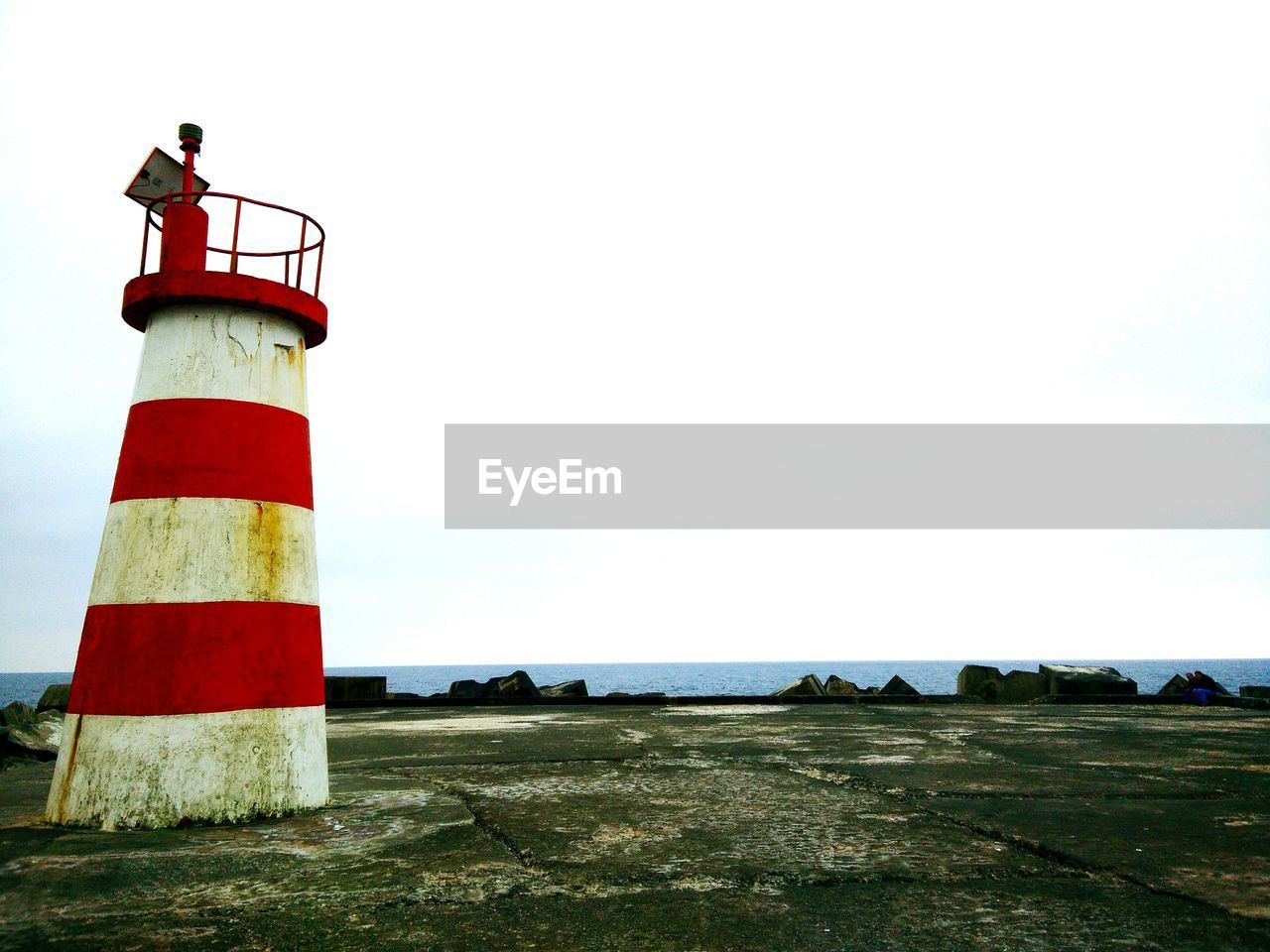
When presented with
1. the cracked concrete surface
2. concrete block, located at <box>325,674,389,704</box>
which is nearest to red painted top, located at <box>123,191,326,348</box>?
the cracked concrete surface

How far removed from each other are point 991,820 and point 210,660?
10.7 ft

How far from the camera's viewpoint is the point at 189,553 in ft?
11.8

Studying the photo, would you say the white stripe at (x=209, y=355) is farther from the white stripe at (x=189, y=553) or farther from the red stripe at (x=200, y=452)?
the white stripe at (x=189, y=553)

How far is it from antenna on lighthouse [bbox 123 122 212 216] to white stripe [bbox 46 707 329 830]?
8.01ft

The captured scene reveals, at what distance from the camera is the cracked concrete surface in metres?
2.20

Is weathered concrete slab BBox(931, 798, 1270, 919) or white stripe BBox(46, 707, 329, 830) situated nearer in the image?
weathered concrete slab BBox(931, 798, 1270, 919)

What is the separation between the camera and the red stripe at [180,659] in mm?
3488

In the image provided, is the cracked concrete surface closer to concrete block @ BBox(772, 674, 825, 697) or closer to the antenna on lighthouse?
the antenna on lighthouse

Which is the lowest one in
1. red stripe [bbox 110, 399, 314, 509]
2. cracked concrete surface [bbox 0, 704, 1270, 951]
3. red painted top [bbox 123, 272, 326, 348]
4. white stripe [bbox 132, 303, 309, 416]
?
cracked concrete surface [bbox 0, 704, 1270, 951]

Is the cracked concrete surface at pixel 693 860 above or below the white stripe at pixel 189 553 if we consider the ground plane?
below

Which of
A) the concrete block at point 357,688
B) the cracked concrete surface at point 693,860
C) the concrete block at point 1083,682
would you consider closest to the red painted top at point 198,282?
the cracked concrete surface at point 693,860

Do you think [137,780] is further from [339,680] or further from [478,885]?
[339,680]

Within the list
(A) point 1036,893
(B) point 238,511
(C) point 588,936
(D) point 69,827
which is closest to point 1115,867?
(A) point 1036,893

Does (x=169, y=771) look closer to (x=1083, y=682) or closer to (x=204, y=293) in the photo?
(x=204, y=293)
